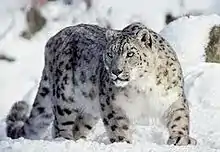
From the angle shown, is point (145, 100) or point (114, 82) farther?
point (145, 100)

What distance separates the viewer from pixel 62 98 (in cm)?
805

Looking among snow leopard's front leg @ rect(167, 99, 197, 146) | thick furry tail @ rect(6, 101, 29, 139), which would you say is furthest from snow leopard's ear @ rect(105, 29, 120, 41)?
thick furry tail @ rect(6, 101, 29, 139)

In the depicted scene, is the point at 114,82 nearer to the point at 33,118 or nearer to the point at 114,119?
the point at 114,119

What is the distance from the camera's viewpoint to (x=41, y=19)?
539 inches

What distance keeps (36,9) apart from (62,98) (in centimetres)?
580

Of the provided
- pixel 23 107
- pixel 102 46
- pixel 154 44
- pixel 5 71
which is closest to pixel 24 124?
pixel 23 107

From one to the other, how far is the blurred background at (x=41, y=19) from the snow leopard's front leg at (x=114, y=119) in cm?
431

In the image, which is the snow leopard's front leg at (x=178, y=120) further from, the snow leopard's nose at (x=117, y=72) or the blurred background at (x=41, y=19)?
the blurred background at (x=41, y=19)

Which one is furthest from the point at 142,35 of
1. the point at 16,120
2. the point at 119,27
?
the point at 119,27

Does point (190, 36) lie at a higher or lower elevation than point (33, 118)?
higher

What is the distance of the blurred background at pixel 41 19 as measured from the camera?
41.3 ft

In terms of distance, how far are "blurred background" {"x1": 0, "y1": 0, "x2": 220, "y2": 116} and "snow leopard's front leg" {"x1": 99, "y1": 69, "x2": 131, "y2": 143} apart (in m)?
4.31

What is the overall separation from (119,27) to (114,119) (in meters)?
7.17

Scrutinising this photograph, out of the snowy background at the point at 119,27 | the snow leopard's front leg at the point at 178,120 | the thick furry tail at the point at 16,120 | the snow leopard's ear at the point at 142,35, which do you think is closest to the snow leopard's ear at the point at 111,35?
the snow leopard's ear at the point at 142,35
